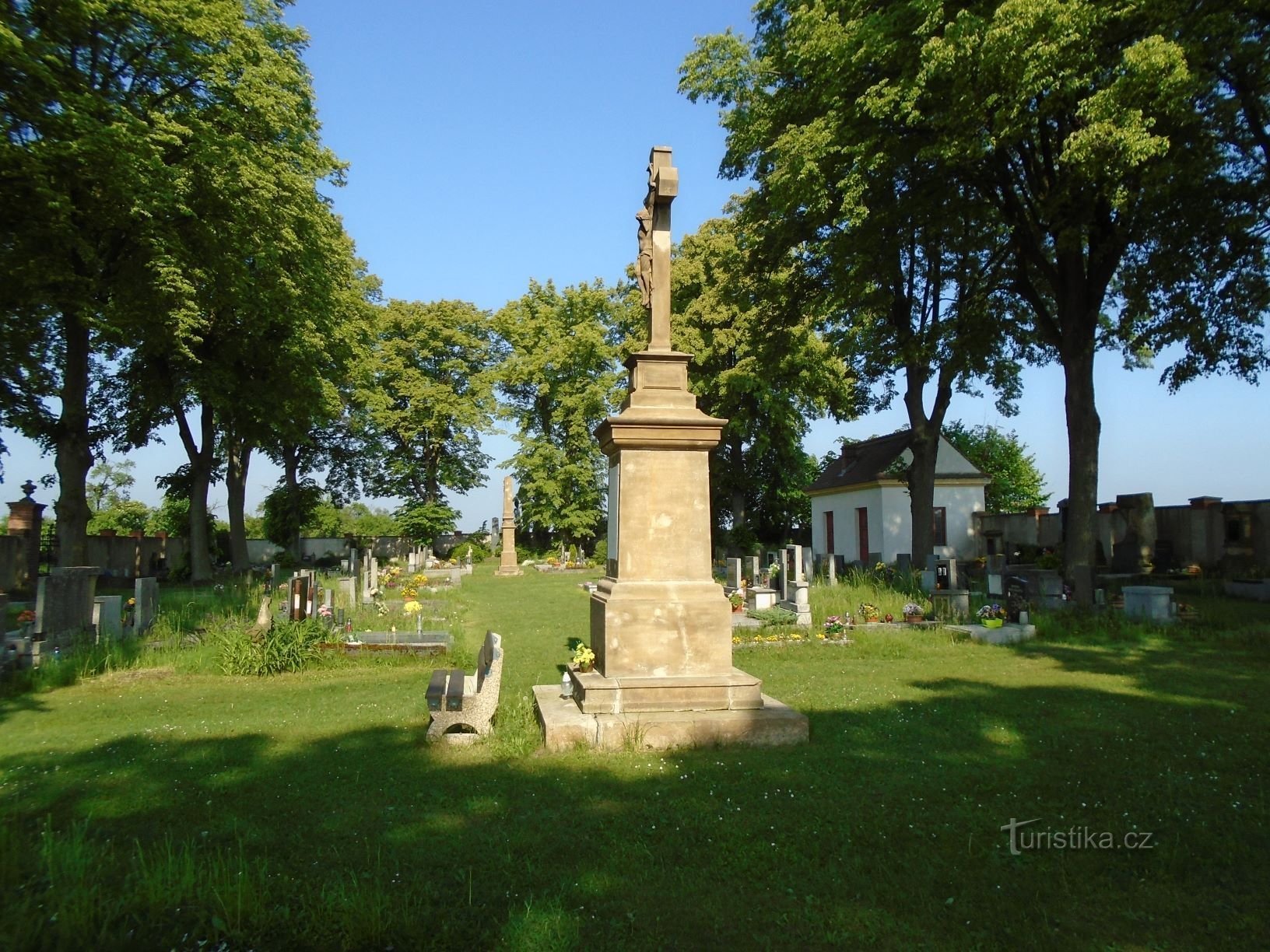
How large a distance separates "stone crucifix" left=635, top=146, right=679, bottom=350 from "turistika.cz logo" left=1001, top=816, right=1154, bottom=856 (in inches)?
186

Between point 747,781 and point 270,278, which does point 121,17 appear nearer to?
point 270,278

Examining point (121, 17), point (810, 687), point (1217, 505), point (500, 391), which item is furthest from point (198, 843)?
point (500, 391)

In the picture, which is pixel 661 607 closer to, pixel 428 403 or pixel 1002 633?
pixel 1002 633

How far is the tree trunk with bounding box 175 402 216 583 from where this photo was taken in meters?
25.8

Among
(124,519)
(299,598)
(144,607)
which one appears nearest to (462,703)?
(299,598)

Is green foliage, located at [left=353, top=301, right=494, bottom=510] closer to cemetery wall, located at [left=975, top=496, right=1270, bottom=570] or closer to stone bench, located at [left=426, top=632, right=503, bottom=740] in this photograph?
cemetery wall, located at [left=975, top=496, right=1270, bottom=570]

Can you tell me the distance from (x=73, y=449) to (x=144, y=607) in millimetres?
7382

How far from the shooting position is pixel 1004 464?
45125 millimetres

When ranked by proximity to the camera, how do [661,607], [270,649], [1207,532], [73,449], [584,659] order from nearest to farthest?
[661,607]
[584,659]
[270,649]
[73,449]
[1207,532]

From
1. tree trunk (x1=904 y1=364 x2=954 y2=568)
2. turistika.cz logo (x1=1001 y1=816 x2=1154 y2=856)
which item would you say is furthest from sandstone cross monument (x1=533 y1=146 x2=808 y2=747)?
tree trunk (x1=904 y1=364 x2=954 y2=568)

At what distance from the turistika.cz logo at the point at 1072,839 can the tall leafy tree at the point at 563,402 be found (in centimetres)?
3784

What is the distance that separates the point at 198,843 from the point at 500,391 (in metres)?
45.4

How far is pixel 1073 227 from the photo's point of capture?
1547 cm

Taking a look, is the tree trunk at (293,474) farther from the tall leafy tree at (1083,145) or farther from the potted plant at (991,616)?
the potted plant at (991,616)
